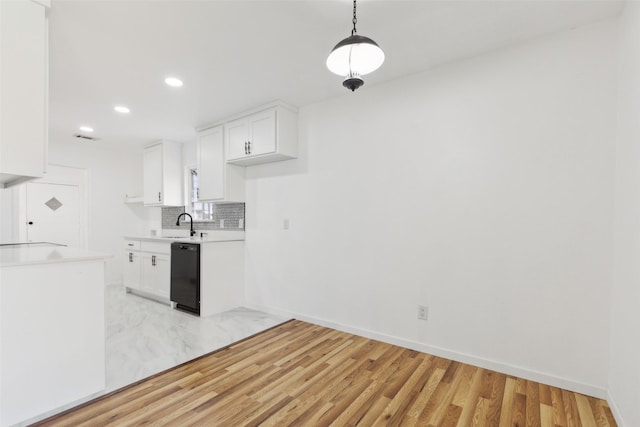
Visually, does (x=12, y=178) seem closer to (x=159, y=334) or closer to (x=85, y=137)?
(x=159, y=334)

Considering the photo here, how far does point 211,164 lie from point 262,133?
40.5 inches

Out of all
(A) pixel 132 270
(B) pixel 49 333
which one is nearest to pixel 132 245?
(A) pixel 132 270

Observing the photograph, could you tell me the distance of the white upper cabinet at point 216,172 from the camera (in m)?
3.85

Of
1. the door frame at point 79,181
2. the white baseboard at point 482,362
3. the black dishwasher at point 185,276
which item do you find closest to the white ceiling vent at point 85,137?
the door frame at point 79,181

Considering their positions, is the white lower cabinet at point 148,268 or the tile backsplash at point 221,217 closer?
the white lower cabinet at point 148,268

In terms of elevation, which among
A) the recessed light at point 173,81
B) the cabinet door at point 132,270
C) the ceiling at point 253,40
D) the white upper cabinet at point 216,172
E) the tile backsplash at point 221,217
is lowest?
the cabinet door at point 132,270

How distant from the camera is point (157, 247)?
4.13 meters

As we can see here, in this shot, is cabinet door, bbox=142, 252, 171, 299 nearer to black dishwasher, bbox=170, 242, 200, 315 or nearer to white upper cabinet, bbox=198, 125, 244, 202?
black dishwasher, bbox=170, 242, 200, 315

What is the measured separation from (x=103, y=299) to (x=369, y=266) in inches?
84.7

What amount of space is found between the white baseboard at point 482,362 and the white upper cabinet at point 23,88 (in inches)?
108

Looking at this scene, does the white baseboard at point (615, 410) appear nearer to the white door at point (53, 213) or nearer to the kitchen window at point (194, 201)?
the kitchen window at point (194, 201)

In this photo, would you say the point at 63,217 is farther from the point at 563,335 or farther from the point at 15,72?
the point at 563,335

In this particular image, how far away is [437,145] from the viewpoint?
256cm

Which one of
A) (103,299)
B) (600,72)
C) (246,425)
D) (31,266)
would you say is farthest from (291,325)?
(600,72)
